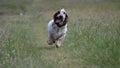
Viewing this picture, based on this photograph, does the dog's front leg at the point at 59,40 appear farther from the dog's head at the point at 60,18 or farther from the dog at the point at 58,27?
the dog's head at the point at 60,18

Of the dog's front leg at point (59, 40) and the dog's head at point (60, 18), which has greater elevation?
the dog's head at point (60, 18)

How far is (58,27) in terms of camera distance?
13.0m

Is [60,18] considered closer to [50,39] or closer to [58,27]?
[58,27]

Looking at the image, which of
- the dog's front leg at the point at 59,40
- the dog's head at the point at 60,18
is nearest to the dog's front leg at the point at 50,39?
the dog's front leg at the point at 59,40

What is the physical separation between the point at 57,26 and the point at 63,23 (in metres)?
0.21

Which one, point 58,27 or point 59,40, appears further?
point 59,40

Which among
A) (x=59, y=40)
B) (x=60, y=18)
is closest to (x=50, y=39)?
(x=59, y=40)

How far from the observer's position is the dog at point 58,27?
12720mm

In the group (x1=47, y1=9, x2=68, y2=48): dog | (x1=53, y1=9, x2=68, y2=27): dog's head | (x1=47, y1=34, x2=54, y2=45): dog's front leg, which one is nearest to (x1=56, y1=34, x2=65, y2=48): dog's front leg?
(x1=47, y1=9, x2=68, y2=48): dog

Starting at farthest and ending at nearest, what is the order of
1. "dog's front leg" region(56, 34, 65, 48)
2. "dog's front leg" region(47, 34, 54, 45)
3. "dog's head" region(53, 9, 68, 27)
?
"dog's front leg" region(47, 34, 54, 45) < "dog's front leg" region(56, 34, 65, 48) < "dog's head" region(53, 9, 68, 27)

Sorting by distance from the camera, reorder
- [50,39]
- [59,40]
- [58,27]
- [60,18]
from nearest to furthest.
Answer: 1. [60,18]
2. [58,27]
3. [59,40]
4. [50,39]

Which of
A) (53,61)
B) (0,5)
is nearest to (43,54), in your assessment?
(53,61)

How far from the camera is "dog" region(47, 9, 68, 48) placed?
12.7m

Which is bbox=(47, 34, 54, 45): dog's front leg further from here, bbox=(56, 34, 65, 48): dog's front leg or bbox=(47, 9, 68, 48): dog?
bbox=(56, 34, 65, 48): dog's front leg
